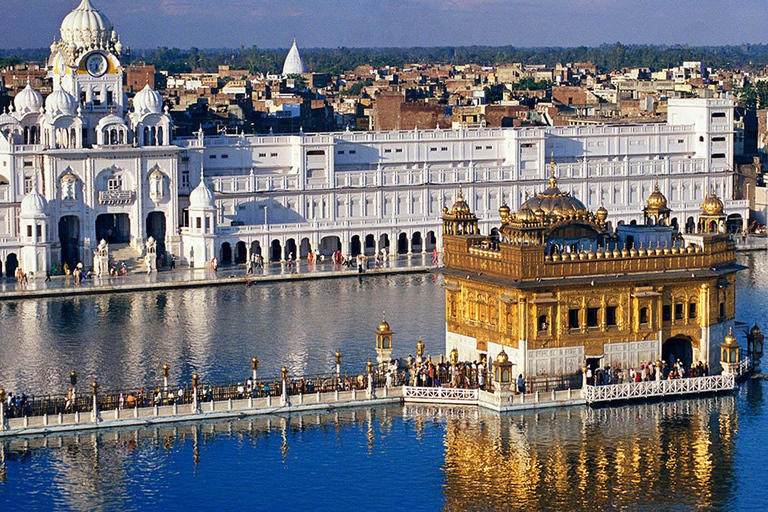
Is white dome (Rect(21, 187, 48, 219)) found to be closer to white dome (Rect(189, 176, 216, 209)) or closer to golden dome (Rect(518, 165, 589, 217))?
white dome (Rect(189, 176, 216, 209))

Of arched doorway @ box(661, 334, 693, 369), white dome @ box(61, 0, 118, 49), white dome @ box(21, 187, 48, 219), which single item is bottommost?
arched doorway @ box(661, 334, 693, 369)

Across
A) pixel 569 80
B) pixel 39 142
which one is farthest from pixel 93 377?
pixel 569 80

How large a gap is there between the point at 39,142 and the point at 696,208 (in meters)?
28.2

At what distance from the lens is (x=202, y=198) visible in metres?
75.9

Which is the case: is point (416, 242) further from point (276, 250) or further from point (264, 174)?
point (264, 174)

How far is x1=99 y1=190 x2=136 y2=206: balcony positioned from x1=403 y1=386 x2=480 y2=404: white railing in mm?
30720

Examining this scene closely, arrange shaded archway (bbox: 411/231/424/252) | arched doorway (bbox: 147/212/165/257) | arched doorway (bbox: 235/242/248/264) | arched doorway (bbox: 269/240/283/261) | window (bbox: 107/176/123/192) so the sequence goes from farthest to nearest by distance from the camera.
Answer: shaded archway (bbox: 411/231/424/252)
arched doorway (bbox: 269/240/283/261)
arched doorway (bbox: 147/212/165/257)
arched doorway (bbox: 235/242/248/264)
window (bbox: 107/176/123/192)

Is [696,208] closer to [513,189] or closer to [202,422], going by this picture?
[513,189]

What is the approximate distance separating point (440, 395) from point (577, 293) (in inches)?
159

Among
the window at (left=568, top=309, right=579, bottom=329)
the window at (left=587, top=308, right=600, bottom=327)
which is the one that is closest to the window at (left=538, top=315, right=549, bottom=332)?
the window at (left=568, top=309, right=579, bottom=329)

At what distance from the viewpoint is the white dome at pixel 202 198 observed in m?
75.9

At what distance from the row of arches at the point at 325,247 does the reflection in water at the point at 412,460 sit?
30608 millimetres

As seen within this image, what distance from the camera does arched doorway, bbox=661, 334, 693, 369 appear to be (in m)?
50.6

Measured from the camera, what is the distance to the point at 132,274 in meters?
73.8
